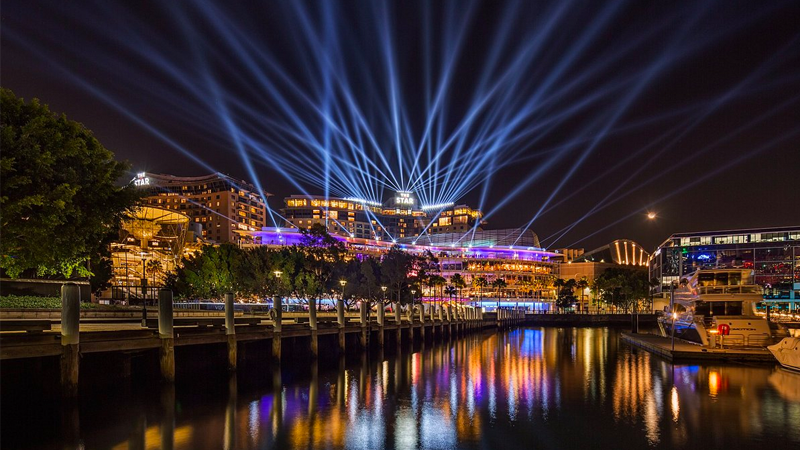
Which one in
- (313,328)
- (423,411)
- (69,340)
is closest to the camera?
(69,340)

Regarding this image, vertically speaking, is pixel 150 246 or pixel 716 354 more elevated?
pixel 150 246

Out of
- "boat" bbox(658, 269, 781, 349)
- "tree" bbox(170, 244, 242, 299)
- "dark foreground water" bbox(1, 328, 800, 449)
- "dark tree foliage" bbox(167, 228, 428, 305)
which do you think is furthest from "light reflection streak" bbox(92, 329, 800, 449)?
"tree" bbox(170, 244, 242, 299)

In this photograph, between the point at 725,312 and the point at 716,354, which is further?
the point at 725,312

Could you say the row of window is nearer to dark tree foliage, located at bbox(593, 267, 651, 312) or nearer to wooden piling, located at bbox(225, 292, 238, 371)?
dark tree foliage, located at bbox(593, 267, 651, 312)

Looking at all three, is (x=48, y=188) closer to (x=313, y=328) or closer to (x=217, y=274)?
(x=313, y=328)

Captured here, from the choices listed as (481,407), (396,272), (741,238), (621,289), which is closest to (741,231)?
(741,238)

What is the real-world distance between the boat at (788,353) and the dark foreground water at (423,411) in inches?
31.5

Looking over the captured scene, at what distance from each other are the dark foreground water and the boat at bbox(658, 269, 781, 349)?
3.78 meters

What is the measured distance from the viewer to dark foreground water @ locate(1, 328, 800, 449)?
1880cm

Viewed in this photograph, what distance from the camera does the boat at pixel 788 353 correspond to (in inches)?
1310

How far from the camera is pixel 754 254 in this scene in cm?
15425

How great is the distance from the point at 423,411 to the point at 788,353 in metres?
23.2

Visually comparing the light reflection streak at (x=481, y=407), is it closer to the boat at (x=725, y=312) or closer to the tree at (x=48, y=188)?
the boat at (x=725, y=312)

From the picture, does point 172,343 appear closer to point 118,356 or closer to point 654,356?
point 118,356
